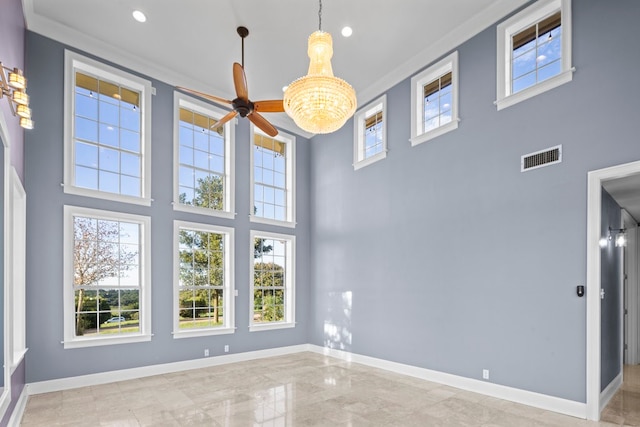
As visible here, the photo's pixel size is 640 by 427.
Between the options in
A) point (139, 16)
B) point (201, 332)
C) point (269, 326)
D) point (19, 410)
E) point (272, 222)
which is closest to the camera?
point (19, 410)

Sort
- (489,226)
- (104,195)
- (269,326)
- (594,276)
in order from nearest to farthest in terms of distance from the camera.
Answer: (594,276) → (489,226) → (104,195) → (269,326)

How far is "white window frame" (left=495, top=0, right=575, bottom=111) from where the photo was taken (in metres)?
4.08

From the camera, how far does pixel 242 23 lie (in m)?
5.09

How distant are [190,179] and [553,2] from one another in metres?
5.74

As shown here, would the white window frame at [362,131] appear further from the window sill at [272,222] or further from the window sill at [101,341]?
the window sill at [101,341]

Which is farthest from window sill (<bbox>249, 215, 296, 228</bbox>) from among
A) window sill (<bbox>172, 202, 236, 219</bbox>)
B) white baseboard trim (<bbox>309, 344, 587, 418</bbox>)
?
white baseboard trim (<bbox>309, 344, 587, 418</bbox>)

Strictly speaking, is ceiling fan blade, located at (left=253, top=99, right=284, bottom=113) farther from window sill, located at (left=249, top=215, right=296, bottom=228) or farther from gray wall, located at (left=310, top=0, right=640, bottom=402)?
window sill, located at (left=249, top=215, right=296, bottom=228)

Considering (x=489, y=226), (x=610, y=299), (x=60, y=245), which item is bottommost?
(x=610, y=299)

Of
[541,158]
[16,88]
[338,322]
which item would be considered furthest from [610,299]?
[16,88]

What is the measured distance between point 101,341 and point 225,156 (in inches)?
141

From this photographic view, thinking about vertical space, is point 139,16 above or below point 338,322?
above

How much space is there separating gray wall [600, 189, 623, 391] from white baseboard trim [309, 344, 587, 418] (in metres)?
0.51

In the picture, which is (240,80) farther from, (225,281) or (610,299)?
(610,299)

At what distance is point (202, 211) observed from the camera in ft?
21.0
